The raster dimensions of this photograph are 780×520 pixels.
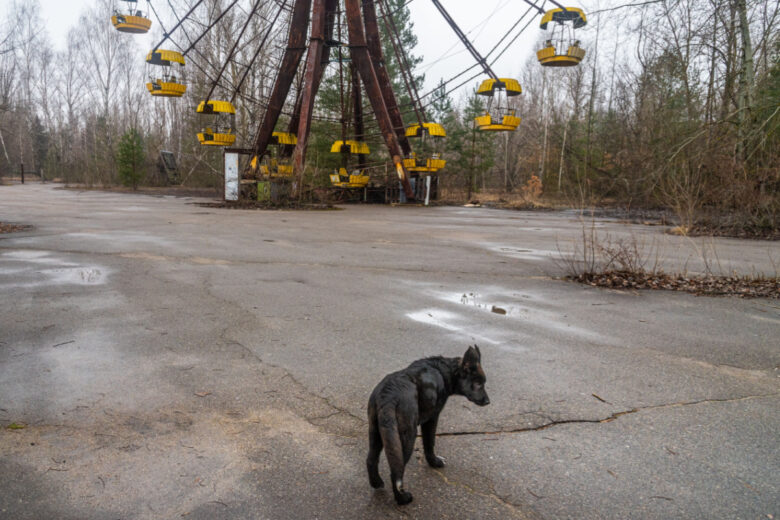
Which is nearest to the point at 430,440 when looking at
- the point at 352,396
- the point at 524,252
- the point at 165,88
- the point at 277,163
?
the point at 352,396

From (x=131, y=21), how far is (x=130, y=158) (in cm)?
2002

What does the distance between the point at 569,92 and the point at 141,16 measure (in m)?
36.8

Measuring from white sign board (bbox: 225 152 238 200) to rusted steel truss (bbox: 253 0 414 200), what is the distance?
1.15 metres

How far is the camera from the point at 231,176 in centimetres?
2352

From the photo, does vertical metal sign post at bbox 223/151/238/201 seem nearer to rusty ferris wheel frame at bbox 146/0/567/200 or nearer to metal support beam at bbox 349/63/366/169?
rusty ferris wheel frame at bbox 146/0/567/200

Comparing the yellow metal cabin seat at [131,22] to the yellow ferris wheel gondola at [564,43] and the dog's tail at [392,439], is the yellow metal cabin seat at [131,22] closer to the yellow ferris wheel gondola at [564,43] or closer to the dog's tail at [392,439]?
the yellow ferris wheel gondola at [564,43]

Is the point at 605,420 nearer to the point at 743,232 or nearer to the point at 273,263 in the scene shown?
the point at 273,263

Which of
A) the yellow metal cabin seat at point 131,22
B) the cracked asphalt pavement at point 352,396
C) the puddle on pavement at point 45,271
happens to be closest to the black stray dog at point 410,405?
the cracked asphalt pavement at point 352,396

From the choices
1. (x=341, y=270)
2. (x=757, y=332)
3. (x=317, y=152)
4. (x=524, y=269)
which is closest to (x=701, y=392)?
(x=757, y=332)

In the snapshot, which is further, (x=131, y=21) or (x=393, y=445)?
(x=131, y=21)

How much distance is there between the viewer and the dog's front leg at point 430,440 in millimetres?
2432

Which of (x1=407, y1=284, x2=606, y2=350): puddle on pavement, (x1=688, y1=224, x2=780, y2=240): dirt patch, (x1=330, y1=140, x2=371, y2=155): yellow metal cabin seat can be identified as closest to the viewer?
(x1=407, y1=284, x2=606, y2=350): puddle on pavement

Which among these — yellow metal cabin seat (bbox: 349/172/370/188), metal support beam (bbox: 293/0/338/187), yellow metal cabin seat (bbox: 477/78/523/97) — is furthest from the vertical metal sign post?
yellow metal cabin seat (bbox: 477/78/523/97)

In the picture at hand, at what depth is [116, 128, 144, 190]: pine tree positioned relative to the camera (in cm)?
3666
